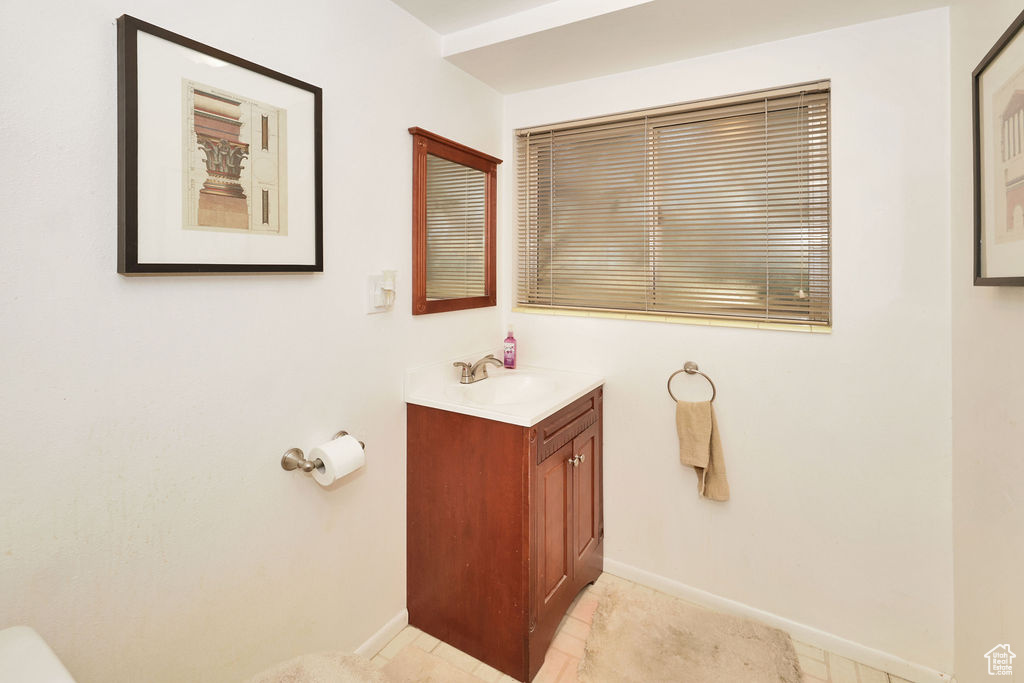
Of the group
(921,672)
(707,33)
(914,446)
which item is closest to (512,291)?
(707,33)

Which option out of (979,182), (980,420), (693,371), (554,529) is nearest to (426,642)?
(554,529)

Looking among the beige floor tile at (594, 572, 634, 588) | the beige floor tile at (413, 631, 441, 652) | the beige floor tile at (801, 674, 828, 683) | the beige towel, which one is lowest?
the beige floor tile at (801, 674, 828, 683)

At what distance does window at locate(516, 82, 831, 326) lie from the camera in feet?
6.15

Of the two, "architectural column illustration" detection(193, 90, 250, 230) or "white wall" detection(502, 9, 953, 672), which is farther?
"white wall" detection(502, 9, 953, 672)

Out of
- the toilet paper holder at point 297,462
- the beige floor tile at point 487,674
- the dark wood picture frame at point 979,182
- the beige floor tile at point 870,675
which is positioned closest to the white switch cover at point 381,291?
the toilet paper holder at point 297,462

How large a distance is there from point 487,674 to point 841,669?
1260mm

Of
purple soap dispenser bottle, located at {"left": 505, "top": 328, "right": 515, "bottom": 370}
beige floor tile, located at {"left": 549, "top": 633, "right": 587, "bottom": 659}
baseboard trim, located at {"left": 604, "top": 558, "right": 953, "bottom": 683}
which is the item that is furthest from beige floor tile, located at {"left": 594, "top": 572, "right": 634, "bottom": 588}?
purple soap dispenser bottle, located at {"left": 505, "top": 328, "right": 515, "bottom": 370}

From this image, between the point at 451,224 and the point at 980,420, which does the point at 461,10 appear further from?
the point at 980,420

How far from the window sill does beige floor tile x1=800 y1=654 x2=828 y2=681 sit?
119cm

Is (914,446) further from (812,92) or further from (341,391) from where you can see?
(341,391)

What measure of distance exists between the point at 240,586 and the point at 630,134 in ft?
7.09

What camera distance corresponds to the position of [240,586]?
1.38m

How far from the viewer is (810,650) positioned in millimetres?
1877

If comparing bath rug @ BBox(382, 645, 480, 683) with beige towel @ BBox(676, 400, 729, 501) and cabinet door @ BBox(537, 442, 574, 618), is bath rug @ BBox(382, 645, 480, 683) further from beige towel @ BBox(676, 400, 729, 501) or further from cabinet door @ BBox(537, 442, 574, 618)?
beige towel @ BBox(676, 400, 729, 501)
